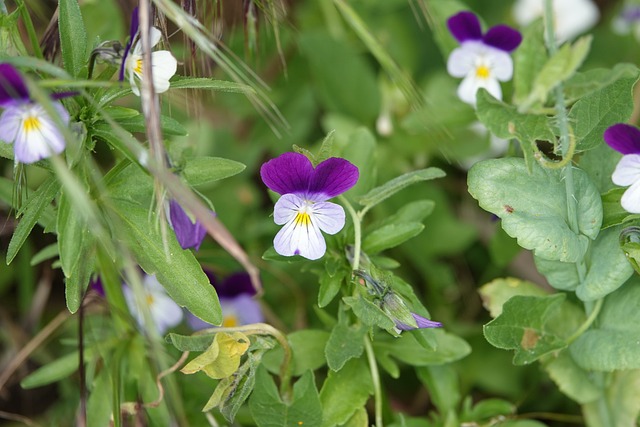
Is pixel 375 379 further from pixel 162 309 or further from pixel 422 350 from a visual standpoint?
pixel 162 309

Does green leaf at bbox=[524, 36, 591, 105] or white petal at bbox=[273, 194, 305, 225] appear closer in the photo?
green leaf at bbox=[524, 36, 591, 105]

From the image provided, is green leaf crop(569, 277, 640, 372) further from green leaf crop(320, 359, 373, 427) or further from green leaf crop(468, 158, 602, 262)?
green leaf crop(320, 359, 373, 427)

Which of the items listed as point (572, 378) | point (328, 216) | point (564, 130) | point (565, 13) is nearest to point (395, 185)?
point (328, 216)

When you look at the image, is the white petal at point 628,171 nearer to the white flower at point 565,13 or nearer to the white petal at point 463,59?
the white petal at point 463,59

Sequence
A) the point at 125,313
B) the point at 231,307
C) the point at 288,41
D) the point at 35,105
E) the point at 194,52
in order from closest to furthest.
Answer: the point at 35,105, the point at 194,52, the point at 125,313, the point at 231,307, the point at 288,41

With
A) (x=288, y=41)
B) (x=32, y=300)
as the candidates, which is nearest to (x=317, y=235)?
(x=32, y=300)

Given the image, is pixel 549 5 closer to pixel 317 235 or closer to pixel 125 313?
pixel 317 235

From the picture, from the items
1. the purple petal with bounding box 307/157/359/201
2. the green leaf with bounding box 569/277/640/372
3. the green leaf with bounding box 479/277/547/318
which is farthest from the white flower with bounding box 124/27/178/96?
the green leaf with bounding box 569/277/640/372
